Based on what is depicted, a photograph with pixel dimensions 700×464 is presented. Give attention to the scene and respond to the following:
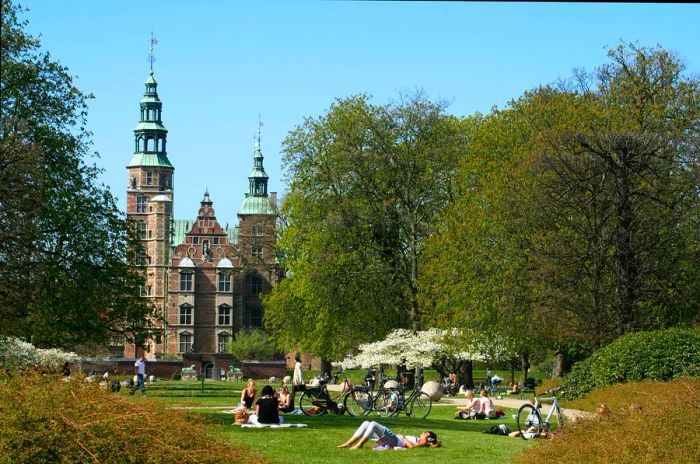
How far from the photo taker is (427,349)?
48.9m

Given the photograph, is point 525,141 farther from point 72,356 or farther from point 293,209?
point 72,356

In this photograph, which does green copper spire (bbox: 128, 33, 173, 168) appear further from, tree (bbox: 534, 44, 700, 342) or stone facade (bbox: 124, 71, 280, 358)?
tree (bbox: 534, 44, 700, 342)

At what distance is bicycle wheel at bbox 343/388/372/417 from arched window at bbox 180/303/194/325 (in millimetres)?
91539

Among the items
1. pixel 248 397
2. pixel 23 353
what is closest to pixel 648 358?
pixel 248 397

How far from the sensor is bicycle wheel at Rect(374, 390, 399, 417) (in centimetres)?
2861

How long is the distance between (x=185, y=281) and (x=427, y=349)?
7381cm

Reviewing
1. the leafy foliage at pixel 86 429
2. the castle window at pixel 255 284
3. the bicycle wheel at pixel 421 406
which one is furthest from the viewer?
the castle window at pixel 255 284

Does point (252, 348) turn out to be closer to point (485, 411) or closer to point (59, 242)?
point (59, 242)

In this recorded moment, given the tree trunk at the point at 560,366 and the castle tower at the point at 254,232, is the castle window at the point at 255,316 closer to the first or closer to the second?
the castle tower at the point at 254,232

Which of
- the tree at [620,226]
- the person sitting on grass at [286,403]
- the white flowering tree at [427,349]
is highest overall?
the tree at [620,226]

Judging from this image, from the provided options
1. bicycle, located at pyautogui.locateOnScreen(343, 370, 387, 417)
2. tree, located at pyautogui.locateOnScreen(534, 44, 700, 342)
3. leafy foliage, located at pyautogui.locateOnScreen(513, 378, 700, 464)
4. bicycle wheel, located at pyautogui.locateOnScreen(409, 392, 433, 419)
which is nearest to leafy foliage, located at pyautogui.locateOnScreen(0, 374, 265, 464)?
leafy foliage, located at pyautogui.locateOnScreen(513, 378, 700, 464)

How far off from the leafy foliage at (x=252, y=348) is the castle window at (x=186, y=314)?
14.1m

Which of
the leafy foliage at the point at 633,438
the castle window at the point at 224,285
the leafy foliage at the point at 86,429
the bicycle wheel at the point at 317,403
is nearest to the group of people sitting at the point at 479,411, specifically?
the bicycle wheel at the point at 317,403

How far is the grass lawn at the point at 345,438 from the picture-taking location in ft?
59.1
